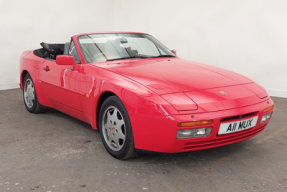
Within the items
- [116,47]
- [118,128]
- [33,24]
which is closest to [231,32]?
[116,47]

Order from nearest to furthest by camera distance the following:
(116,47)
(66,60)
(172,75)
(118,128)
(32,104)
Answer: (118,128) → (172,75) → (66,60) → (116,47) → (32,104)

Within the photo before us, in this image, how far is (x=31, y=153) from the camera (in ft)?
10.4

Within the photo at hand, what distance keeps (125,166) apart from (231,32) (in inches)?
199

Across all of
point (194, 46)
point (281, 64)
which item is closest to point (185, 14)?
point (194, 46)

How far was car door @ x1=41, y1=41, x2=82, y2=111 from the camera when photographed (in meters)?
3.51

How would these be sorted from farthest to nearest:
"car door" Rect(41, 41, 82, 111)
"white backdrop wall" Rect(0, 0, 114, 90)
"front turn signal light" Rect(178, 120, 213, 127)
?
"white backdrop wall" Rect(0, 0, 114, 90), "car door" Rect(41, 41, 82, 111), "front turn signal light" Rect(178, 120, 213, 127)

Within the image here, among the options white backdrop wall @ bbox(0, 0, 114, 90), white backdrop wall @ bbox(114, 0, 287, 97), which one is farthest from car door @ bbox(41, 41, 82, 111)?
white backdrop wall @ bbox(114, 0, 287, 97)

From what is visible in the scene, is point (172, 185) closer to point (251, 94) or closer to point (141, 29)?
point (251, 94)

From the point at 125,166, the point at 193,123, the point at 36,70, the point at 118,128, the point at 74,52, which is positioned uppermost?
the point at 74,52

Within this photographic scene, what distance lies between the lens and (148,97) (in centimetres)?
257

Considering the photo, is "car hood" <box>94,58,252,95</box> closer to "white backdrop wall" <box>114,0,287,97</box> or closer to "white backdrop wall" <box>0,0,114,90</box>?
"white backdrop wall" <box>114,0,287,97</box>

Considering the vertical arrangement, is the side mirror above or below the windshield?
below

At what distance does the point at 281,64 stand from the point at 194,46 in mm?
2129

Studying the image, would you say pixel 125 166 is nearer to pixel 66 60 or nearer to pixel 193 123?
pixel 193 123
